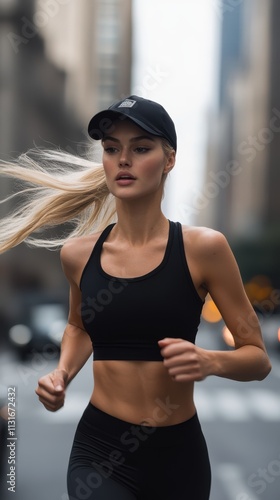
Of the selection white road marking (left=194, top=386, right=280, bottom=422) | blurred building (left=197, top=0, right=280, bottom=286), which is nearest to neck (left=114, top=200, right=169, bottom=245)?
white road marking (left=194, top=386, right=280, bottom=422)

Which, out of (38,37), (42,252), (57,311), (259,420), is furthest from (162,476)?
(38,37)

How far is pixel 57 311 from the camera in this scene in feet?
66.5

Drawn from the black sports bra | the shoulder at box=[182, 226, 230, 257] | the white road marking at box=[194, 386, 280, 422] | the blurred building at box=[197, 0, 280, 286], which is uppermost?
the shoulder at box=[182, 226, 230, 257]

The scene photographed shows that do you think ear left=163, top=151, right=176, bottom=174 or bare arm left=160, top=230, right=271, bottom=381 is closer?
bare arm left=160, top=230, right=271, bottom=381

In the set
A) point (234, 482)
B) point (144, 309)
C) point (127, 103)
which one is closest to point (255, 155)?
point (234, 482)

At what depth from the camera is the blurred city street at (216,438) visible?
705cm

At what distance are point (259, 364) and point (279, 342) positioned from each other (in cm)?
1929

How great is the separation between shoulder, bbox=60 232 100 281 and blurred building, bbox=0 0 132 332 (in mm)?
43810

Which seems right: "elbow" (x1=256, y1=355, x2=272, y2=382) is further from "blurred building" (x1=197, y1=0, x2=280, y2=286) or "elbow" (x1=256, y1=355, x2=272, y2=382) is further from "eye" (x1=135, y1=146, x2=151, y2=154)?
"blurred building" (x1=197, y1=0, x2=280, y2=286)

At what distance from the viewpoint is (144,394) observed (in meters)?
2.56

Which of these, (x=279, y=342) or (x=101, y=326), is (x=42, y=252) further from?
(x=101, y=326)

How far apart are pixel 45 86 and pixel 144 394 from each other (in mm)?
69628

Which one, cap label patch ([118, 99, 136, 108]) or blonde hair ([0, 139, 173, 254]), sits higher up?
cap label patch ([118, 99, 136, 108])

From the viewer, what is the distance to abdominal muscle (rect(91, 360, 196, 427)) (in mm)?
2551
